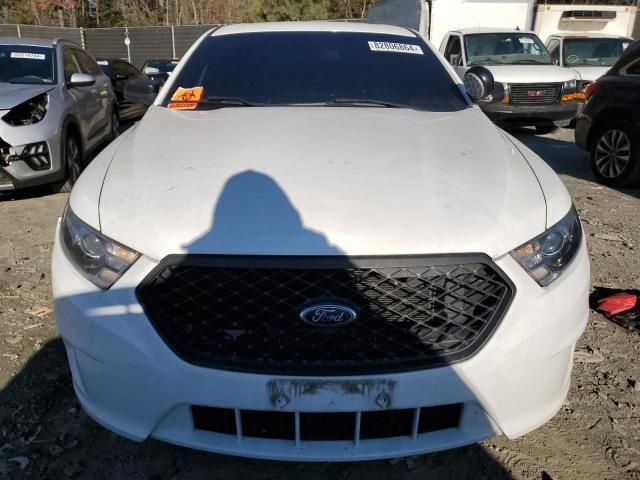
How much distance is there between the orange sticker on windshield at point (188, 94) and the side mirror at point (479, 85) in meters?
1.56

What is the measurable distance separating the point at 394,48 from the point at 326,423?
7.76ft

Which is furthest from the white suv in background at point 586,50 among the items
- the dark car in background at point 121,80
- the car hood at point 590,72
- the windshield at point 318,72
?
the windshield at point 318,72

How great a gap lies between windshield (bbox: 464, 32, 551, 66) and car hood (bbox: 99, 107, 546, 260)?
8.10 meters

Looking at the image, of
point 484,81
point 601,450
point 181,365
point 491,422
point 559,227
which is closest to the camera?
point 181,365

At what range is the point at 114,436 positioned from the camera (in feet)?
7.30

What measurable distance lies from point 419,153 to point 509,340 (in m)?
0.85

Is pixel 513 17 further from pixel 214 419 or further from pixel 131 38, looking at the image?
pixel 131 38

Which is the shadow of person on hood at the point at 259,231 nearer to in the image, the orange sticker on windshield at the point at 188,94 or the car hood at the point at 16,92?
the orange sticker on windshield at the point at 188,94

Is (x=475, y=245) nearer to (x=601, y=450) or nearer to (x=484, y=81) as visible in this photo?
(x=601, y=450)

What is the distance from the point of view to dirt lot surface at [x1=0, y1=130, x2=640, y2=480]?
206cm

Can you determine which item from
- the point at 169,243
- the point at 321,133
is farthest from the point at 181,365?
the point at 321,133

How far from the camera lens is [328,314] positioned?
5.39 feet

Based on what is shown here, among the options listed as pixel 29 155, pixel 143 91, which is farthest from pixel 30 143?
pixel 143 91

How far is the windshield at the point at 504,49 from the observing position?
385 inches
